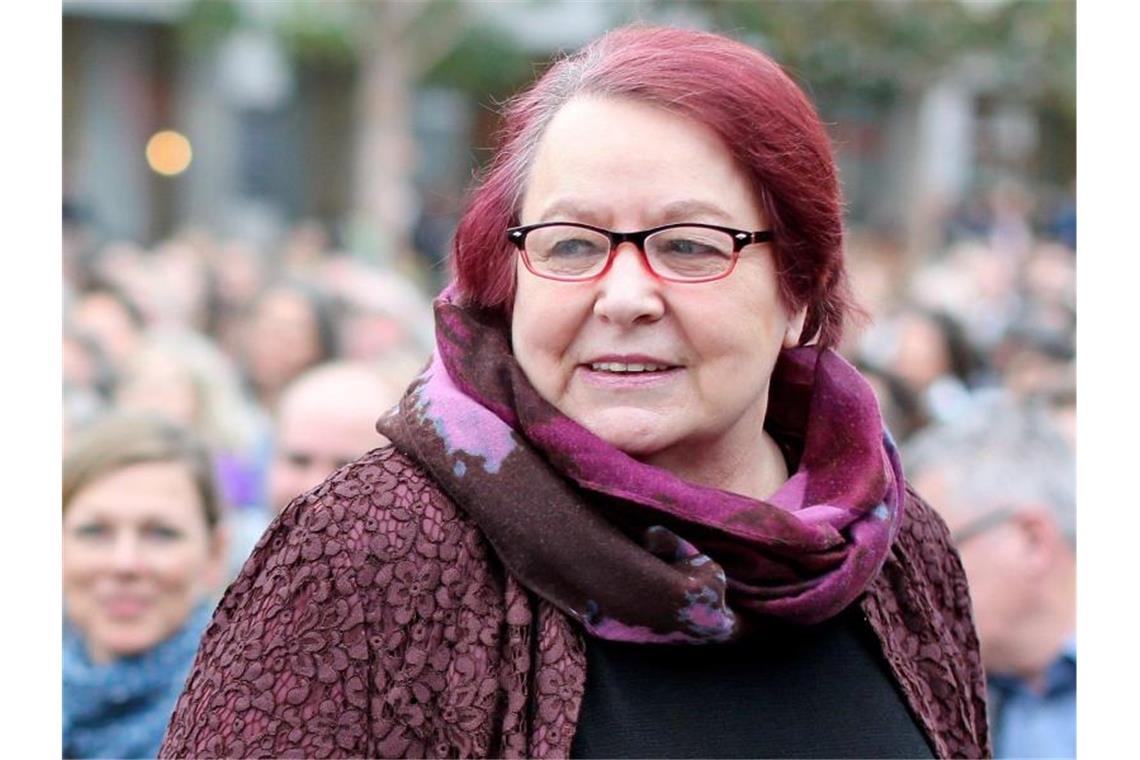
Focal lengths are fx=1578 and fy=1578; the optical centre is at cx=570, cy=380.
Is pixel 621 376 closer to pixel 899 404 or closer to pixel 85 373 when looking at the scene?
pixel 899 404

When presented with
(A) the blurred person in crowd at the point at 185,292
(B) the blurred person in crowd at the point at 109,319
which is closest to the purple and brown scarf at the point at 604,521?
(B) the blurred person in crowd at the point at 109,319

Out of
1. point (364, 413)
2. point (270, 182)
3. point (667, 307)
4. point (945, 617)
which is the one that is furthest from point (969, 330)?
point (270, 182)

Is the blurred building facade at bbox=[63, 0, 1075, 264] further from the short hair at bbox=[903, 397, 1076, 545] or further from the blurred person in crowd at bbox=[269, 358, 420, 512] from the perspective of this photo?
the short hair at bbox=[903, 397, 1076, 545]

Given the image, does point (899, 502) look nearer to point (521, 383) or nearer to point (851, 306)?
point (851, 306)

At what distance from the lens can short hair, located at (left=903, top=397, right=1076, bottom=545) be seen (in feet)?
13.0

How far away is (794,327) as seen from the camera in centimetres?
226

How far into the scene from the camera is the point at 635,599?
1900 millimetres

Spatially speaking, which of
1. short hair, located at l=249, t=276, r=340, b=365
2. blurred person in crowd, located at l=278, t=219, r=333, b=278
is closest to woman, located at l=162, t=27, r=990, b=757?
short hair, located at l=249, t=276, r=340, b=365

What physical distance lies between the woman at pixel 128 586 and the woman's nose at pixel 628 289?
206 centimetres

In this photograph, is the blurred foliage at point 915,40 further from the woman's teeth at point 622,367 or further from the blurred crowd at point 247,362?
the woman's teeth at point 622,367

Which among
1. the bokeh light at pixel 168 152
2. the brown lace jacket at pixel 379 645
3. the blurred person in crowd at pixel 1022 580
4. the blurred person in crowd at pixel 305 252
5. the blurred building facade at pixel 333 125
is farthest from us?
the bokeh light at pixel 168 152

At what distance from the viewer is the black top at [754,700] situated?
6.36 feet

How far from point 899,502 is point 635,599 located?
0.54 meters

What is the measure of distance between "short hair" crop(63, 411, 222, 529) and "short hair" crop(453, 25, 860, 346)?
6.16 ft
